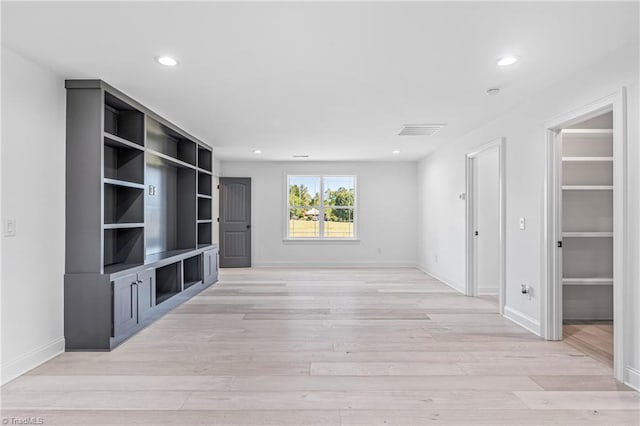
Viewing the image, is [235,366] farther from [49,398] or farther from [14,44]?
[14,44]

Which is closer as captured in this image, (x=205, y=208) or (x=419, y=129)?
(x=419, y=129)

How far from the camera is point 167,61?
113 inches

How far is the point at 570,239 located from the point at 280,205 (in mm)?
5622

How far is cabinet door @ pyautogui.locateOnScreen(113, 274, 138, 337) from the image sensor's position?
Answer: 10.8ft

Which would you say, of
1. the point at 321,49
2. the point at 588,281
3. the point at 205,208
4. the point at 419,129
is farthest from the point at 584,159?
the point at 205,208

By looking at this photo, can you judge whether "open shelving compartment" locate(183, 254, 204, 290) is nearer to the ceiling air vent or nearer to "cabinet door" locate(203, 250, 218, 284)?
"cabinet door" locate(203, 250, 218, 284)

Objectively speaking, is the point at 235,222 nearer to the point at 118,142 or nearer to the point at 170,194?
the point at 170,194

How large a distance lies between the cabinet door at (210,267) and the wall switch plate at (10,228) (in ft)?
11.0

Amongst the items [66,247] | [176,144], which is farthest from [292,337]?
[176,144]

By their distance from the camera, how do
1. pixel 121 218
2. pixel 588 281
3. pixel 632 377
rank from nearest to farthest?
pixel 632 377, pixel 588 281, pixel 121 218

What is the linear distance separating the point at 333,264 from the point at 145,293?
5.01 meters

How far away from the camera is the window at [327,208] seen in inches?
335

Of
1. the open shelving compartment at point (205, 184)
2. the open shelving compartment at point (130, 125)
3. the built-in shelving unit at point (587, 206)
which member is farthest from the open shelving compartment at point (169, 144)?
the built-in shelving unit at point (587, 206)

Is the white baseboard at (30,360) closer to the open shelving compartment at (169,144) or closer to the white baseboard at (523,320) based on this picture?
the open shelving compartment at (169,144)
